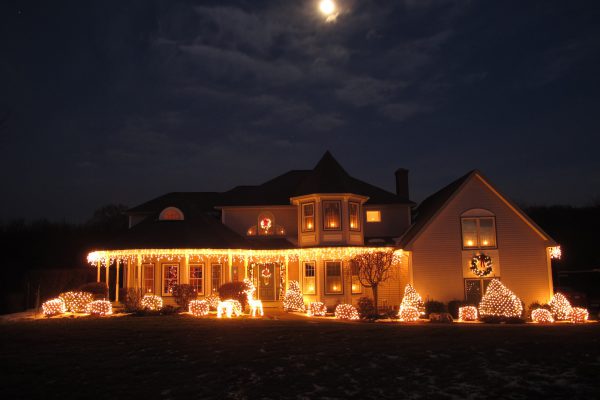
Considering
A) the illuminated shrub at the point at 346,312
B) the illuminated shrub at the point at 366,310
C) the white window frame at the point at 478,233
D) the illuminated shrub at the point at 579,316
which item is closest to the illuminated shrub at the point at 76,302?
the illuminated shrub at the point at 346,312

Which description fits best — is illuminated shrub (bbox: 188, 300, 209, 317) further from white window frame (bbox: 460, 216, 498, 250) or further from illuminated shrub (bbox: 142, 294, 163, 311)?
white window frame (bbox: 460, 216, 498, 250)

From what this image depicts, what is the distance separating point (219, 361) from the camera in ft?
39.0

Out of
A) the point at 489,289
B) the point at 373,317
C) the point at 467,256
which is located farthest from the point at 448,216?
the point at 373,317

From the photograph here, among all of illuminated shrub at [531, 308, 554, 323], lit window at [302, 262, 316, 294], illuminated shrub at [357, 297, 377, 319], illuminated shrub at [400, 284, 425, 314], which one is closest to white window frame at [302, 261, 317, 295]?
lit window at [302, 262, 316, 294]

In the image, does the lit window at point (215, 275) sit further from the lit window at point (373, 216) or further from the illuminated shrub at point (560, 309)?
the illuminated shrub at point (560, 309)

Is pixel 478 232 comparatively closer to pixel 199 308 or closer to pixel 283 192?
pixel 283 192

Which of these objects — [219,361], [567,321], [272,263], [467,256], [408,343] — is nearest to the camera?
[219,361]

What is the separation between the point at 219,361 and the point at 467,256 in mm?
14491

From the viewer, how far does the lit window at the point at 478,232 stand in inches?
918

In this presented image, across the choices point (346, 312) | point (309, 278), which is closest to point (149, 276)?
point (309, 278)

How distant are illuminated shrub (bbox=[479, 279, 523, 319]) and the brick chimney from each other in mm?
10554

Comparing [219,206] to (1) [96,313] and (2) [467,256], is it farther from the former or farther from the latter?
(2) [467,256]

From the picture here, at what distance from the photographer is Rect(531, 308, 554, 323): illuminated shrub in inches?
788

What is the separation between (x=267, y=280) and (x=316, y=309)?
5.62m
